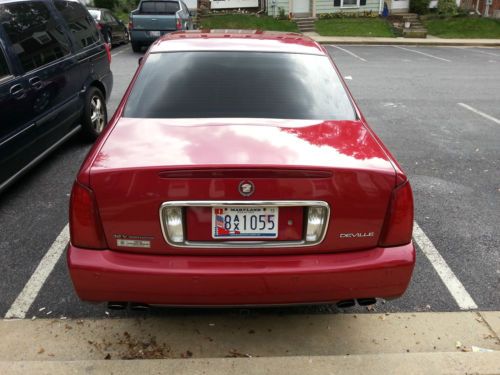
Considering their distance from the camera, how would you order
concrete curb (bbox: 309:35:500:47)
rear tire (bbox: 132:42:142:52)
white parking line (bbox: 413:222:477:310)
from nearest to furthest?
1. white parking line (bbox: 413:222:477:310)
2. rear tire (bbox: 132:42:142:52)
3. concrete curb (bbox: 309:35:500:47)

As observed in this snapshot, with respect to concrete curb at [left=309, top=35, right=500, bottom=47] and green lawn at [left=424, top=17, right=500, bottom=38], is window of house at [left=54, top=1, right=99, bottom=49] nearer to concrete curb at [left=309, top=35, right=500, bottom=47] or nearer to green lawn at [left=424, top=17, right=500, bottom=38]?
concrete curb at [left=309, top=35, right=500, bottom=47]

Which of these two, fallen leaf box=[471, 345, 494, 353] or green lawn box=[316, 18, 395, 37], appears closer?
fallen leaf box=[471, 345, 494, 353]

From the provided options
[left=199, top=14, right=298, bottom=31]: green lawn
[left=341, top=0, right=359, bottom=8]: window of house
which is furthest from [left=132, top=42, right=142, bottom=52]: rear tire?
[left=341, top=0, right=359, bottom=8]: window of house

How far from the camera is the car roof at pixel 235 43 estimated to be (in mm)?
3607

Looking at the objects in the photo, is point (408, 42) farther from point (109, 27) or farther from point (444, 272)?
point (444, 272)

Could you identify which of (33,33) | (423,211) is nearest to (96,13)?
(33,33)

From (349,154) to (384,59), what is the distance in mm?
14334

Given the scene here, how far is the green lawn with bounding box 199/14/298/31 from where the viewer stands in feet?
78.5

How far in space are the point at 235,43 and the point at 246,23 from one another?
2173 centimetres

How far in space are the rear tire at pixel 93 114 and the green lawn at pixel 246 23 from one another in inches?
713

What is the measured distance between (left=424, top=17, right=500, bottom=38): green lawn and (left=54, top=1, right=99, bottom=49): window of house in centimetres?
2069

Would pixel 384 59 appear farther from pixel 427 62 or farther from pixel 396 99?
pixel 396 99

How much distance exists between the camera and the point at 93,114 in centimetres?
642

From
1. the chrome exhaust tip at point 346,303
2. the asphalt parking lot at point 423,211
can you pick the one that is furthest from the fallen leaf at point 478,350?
the chrome exhaust tip at point 346,303
